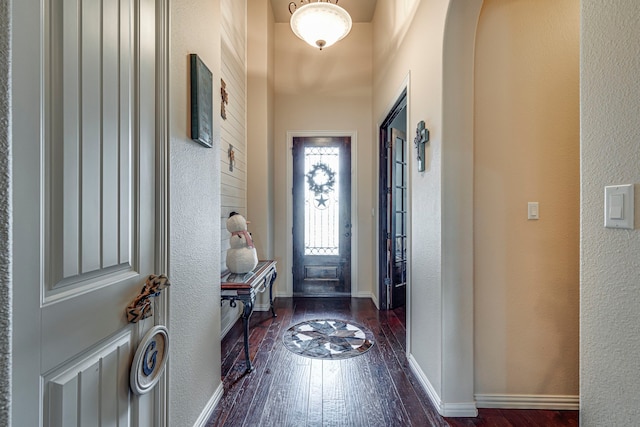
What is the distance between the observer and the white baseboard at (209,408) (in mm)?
1642

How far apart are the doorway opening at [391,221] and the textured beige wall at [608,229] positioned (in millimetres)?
2821

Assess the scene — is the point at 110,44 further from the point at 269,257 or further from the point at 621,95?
the point at 269,257

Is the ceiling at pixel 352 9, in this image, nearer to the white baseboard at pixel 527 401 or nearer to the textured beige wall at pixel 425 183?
the textured beige wall at pixel 425 183

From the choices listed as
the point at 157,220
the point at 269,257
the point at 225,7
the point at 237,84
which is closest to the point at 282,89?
the point at 237,84

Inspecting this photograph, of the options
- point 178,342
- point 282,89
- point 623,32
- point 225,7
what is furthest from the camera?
point 282,89

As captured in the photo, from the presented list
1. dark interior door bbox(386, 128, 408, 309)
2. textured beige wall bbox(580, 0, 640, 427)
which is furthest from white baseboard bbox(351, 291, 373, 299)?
textured beige wall bbox(580, 0, 640, 427)

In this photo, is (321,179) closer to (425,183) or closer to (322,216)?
(322,216)

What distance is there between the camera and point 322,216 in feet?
14.3

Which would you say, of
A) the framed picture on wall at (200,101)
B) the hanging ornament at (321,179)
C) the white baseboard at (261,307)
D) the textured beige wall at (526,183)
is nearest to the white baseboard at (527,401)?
the textured beige wall at (526,183)

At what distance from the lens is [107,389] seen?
934 millimetres

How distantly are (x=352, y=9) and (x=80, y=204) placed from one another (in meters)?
4.27

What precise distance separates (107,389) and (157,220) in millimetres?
566

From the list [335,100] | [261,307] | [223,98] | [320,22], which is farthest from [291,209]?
[320,22]

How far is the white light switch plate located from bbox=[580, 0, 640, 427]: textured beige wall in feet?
0.04
